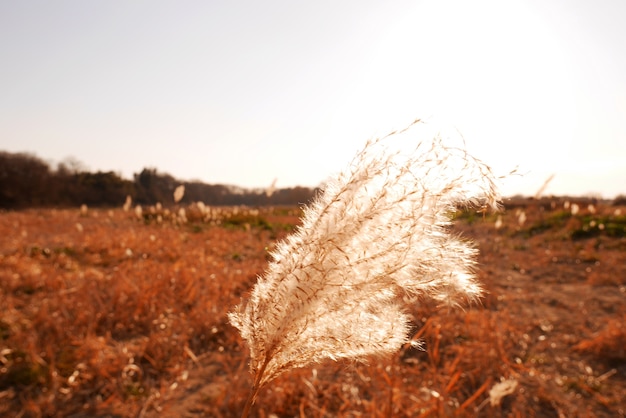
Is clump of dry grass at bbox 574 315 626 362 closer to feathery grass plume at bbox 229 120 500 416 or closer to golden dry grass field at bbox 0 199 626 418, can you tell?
golden dry grass field at bbox 0 199 626 418

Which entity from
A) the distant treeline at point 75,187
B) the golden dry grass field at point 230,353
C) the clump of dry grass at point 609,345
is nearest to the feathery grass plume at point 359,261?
the golden dry grass field at point 230,353

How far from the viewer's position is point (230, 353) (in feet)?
15.4

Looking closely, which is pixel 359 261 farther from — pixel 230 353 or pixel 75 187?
pixel 75 187

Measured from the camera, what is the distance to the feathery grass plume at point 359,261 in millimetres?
882

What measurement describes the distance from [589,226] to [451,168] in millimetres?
14682

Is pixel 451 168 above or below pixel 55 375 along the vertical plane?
above

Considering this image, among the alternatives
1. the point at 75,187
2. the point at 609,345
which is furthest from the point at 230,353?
the point at 75,187

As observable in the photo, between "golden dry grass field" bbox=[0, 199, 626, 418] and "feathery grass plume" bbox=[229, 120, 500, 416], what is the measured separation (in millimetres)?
923

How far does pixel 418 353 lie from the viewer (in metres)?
4.87

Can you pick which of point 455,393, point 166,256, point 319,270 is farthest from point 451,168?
point 166,256

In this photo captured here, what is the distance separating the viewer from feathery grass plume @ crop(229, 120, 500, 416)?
882 millimetres

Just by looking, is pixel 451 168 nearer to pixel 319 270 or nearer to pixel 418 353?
pixel 319 270

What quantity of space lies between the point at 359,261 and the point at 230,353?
424 centimetres

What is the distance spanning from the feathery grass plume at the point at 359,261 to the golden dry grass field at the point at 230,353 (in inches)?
36.4
